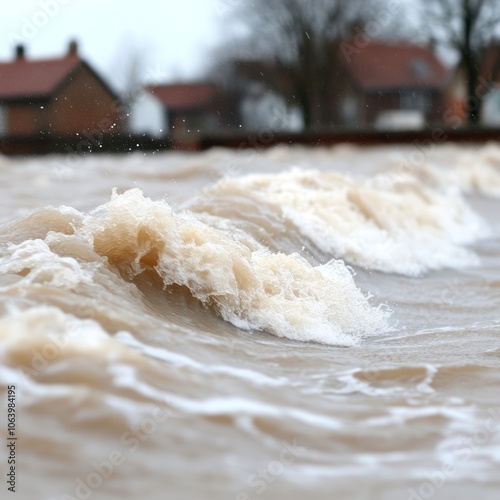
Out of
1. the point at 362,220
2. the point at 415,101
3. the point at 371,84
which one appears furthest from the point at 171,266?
the point at 415,101

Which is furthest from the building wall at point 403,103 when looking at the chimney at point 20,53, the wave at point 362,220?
the wave at point 362,220

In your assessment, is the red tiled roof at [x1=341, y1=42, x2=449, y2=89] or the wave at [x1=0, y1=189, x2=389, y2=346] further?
the red tiled roof at [x1=341, y1=42, x2=449, y2=89]

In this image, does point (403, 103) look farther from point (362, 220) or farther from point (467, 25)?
point (362, 220)

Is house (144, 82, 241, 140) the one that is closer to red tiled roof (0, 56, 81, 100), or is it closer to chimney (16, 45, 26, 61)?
chimney (16, 45, 26, 61)

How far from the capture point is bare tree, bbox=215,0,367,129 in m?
50.2

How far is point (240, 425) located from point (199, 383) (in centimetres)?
41

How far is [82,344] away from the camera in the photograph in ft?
14.2

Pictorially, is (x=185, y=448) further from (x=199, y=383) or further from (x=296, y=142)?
(x=296, y=142)

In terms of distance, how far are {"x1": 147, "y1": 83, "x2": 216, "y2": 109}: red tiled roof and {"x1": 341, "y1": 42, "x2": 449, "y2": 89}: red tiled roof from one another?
9.31m

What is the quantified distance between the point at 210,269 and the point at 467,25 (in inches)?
1816

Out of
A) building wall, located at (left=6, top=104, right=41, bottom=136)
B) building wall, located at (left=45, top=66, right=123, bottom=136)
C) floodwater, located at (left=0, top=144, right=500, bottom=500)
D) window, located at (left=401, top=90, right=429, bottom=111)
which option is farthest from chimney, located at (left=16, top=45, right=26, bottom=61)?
window, located at (left=401, top=90, right=429, bottom=111)
